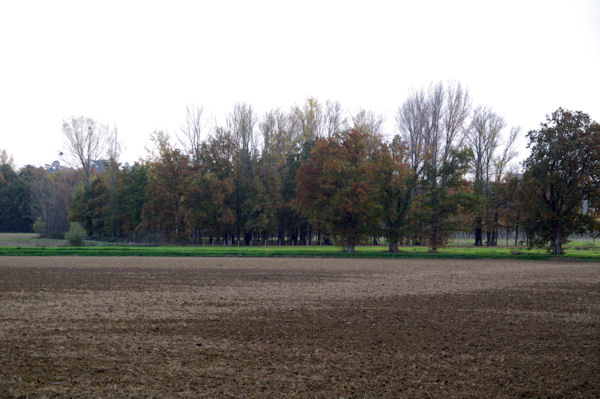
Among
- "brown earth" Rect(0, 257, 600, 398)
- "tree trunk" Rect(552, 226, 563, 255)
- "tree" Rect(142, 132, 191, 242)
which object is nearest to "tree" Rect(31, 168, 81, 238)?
"tree" Rect(142, 132, 191, 242)

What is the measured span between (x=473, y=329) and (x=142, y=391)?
25.1 ft

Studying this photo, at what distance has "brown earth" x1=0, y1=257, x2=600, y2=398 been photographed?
7098 mm

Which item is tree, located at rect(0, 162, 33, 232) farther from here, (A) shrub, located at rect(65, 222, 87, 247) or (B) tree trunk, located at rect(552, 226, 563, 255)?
(B) tree trunk, located at rect(552, 226, 563, 255)

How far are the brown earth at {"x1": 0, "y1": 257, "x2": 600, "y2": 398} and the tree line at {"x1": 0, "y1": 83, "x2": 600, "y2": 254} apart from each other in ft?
74.7

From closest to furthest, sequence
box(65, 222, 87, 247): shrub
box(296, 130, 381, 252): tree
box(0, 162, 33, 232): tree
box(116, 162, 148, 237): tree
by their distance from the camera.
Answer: box(296, 130, 381, 252): tree
box(65, 222, 87, 247): shrub
box(116, 162, 148, 237): tree
box(0, 162, 33, 232): tree

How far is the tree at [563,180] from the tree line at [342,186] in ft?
0.29

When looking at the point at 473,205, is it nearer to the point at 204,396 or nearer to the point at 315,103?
the point at 315,103

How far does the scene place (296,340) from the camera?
32.2ft

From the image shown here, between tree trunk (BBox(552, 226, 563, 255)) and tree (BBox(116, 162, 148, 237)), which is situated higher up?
tree (BBox(116, 162, 148, 237))

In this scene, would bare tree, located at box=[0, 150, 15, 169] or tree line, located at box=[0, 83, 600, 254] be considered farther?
bare tree, located at box=[0, 150, 15, 169]

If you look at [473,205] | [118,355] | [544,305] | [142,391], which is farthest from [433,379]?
[473,205]

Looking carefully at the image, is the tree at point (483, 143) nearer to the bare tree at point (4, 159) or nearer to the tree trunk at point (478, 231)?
the tree trunk at point (478, 231)

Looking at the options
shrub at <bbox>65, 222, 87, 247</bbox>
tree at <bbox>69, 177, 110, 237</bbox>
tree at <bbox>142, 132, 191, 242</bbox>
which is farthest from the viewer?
tree at <bbox>69, 177, 110, 237</bbox>

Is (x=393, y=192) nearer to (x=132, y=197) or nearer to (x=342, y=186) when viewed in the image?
(x=342, y=186)
